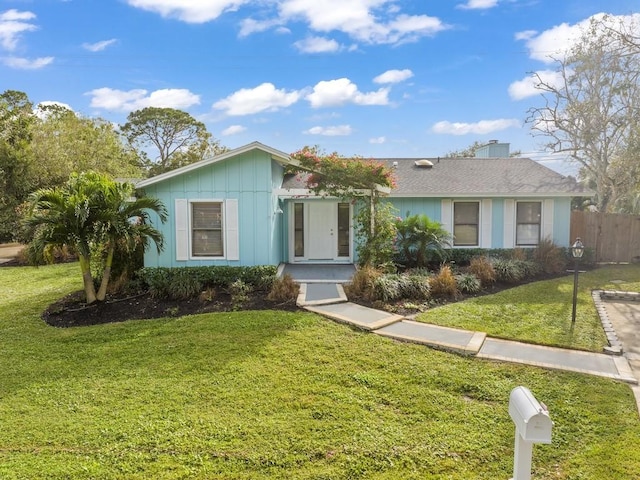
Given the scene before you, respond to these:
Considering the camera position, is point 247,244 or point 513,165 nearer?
point 247,244

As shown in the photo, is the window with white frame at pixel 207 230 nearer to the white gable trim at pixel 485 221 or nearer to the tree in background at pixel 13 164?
the white gable trim at pixel 485 221

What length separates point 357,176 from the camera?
407 inches

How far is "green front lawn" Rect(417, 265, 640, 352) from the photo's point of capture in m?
6.79

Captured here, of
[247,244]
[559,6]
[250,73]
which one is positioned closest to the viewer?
[247,244]

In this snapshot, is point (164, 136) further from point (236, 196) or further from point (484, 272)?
point (484, 272)

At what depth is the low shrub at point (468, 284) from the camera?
9742mm

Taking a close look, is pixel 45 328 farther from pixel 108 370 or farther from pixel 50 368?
pixel 108 370

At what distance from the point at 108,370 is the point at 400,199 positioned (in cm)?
1012

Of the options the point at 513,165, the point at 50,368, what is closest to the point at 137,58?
the point at 50,368

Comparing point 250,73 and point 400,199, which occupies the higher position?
point 250,73

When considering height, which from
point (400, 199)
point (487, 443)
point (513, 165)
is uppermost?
point (513, 165)

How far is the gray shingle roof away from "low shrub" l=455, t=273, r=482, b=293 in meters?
3.87

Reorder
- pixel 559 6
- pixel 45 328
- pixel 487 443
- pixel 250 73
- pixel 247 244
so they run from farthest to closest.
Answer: pixel 250 73
pixel 559 6
pixel 247 244
pixel 45 328
pixel 487 443

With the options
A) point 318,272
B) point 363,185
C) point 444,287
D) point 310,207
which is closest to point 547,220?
point 444,287
